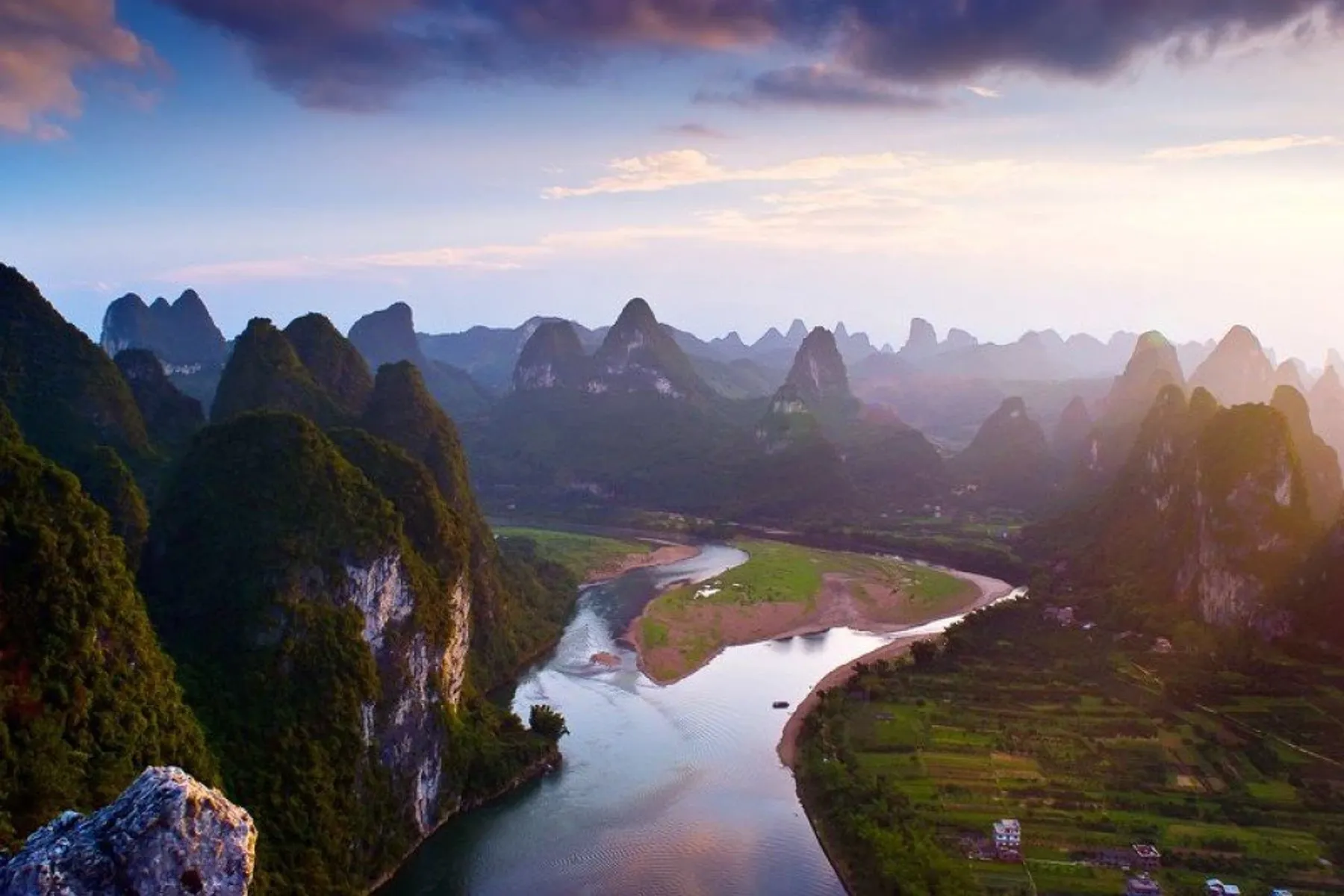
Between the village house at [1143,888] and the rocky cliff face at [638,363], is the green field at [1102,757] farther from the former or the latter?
the rocky cliff face at [638,363]

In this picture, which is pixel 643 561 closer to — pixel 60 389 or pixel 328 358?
pixel 328 358

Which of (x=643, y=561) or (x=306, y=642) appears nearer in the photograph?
(x=306, y=642)

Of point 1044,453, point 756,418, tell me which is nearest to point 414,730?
point 1044,453

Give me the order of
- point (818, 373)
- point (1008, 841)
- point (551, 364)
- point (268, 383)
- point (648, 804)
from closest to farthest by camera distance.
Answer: point (1008, 841)
point (648, 804)
point (268, 383)
point (818, 373)
point (551, 364)

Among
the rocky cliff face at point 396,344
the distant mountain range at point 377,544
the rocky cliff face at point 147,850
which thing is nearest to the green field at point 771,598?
the distant mountain range at point 377,544

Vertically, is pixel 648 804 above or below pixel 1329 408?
below

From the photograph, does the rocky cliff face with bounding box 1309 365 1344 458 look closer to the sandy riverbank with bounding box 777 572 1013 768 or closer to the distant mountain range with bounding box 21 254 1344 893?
the distant mountain range with bounding box 21 254 1344 893

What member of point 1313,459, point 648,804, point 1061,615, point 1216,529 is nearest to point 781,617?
point 1061,615

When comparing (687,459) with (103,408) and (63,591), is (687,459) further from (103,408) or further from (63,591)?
(63,591)
